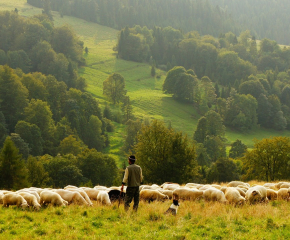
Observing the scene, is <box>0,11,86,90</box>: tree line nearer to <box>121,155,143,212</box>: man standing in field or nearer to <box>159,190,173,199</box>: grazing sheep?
<box>159,190,173,199</box>: grazing sheep

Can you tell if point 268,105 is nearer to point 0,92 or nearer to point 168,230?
point 0,92

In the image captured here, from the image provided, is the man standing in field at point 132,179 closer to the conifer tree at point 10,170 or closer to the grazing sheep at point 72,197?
the grazing sheep at point 72,197

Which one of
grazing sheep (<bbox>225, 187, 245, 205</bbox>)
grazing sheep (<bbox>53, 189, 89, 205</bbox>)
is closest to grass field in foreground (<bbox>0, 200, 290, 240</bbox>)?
grazing sheep (<bbox>53, 189, 89, 205</bbox>)

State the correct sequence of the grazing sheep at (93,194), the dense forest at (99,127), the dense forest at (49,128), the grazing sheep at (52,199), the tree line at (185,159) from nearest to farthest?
the grazing sheep at (52,199) < the grazing sheep at (93,194) < the tree line at (185,159) < the dense forest at (99,127) < the dense forest at (49,128)

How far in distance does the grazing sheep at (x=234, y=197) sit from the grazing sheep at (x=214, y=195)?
0.98 ft

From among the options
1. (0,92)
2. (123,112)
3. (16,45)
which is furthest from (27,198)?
(16,45)

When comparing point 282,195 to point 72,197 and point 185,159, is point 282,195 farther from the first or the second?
point 185,159

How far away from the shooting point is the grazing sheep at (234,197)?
21.9 meters

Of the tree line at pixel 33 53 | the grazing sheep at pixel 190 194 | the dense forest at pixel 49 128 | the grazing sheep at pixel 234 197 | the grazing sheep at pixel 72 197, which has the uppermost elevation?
the grazing sheep at pixel 234 197

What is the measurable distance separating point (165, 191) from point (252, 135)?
13911cm

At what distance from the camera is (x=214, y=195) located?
22859 millimetres

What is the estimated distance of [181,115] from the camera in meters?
161

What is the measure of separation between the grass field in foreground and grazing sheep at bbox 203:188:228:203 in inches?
113

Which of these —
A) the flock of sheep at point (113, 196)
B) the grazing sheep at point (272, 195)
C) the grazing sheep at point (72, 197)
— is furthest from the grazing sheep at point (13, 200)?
the grazing sheep at point (272, 195)
